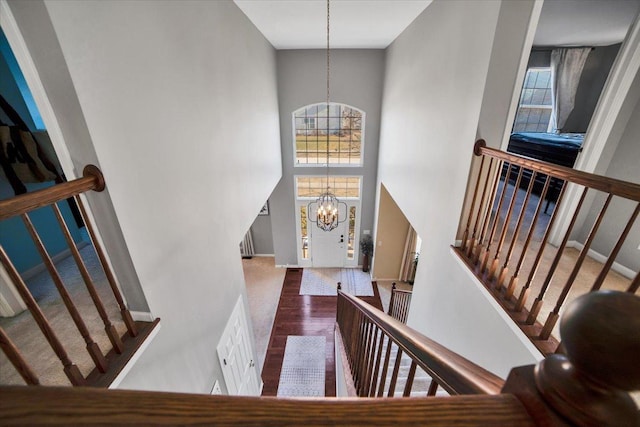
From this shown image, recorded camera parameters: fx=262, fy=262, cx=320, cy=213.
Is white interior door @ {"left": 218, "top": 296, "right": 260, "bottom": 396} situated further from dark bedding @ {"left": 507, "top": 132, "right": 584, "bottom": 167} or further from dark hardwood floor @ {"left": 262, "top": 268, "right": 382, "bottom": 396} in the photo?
dark bedding @ {"left": 507, "top": 132, "right": 584, "bottom": 167}

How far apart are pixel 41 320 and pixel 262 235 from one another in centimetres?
695

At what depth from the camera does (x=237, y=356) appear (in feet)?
10.6

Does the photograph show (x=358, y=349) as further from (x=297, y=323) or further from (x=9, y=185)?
(x=297, y=323)

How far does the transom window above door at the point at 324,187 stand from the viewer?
679 centimetres

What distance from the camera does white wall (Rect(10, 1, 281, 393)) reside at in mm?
1282

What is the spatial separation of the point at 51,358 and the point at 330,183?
5.96 metres

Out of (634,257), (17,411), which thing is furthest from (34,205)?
(634,257)

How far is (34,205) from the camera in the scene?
101 cm

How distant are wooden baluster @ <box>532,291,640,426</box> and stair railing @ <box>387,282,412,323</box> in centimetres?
482

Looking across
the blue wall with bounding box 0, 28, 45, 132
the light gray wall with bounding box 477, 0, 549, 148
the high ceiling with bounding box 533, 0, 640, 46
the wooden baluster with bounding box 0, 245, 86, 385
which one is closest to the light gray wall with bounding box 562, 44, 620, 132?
the high ceiling with bounding box 533, 0, 640, 46

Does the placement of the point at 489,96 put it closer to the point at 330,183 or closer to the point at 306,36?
the point at 306,36

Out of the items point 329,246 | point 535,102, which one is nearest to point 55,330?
point 329,246

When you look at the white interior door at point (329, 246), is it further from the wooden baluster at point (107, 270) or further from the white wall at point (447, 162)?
the wooden baluster at point (107, 270)

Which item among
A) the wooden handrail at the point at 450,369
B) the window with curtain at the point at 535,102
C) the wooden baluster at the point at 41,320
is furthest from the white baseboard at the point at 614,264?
the window with curtain at the point at 535,102
